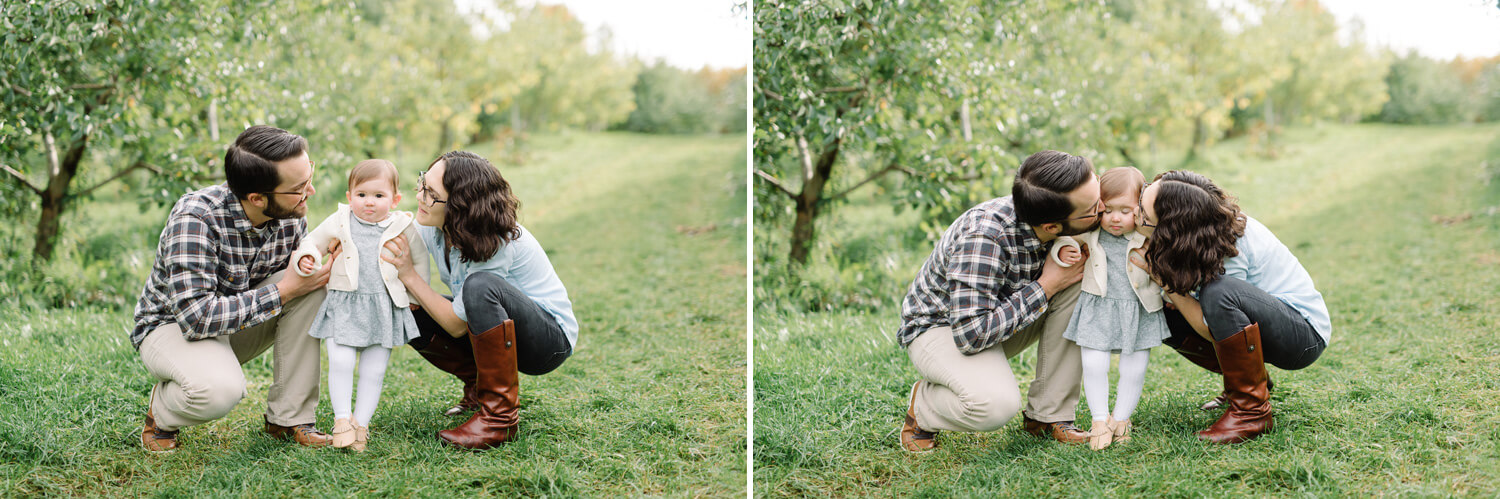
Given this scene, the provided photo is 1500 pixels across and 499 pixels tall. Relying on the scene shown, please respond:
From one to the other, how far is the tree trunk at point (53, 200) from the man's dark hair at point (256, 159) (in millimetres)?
3705

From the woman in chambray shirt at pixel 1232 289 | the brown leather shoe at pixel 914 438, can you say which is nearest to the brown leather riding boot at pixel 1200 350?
the woman in chambray shirt at pixel 1232 289

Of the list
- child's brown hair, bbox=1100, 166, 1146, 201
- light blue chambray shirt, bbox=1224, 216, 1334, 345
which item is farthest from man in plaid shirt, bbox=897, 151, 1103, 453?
light blue chambray shirt, bbox=1224, 216, 1334, 345

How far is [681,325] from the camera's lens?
17.4 feet

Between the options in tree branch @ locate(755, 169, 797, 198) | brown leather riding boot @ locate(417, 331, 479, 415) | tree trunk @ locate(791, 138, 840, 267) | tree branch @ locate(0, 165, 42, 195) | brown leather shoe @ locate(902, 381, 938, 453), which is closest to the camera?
brown leather shoe @ locate(902, 381, 938, 453)

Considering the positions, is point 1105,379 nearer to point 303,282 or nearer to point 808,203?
point 303,282

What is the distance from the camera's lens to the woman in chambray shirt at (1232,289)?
9.57 feet

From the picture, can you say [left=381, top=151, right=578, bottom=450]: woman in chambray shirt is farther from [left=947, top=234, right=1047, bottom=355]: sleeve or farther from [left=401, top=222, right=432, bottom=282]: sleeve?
[left=947, top=234, right=1047, bottom=355]: sleeve

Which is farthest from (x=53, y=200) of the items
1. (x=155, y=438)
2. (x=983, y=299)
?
(x=983, y=299)

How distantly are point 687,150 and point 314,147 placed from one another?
11149mm

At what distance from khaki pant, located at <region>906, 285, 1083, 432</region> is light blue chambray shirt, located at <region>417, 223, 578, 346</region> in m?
1.28

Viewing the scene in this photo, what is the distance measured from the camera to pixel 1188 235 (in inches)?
114

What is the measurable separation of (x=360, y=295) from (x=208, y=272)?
0.49 metres

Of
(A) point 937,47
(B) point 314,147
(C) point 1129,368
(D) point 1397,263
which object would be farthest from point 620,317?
(D) point 1397,263

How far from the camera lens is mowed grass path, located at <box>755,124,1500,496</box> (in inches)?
109
